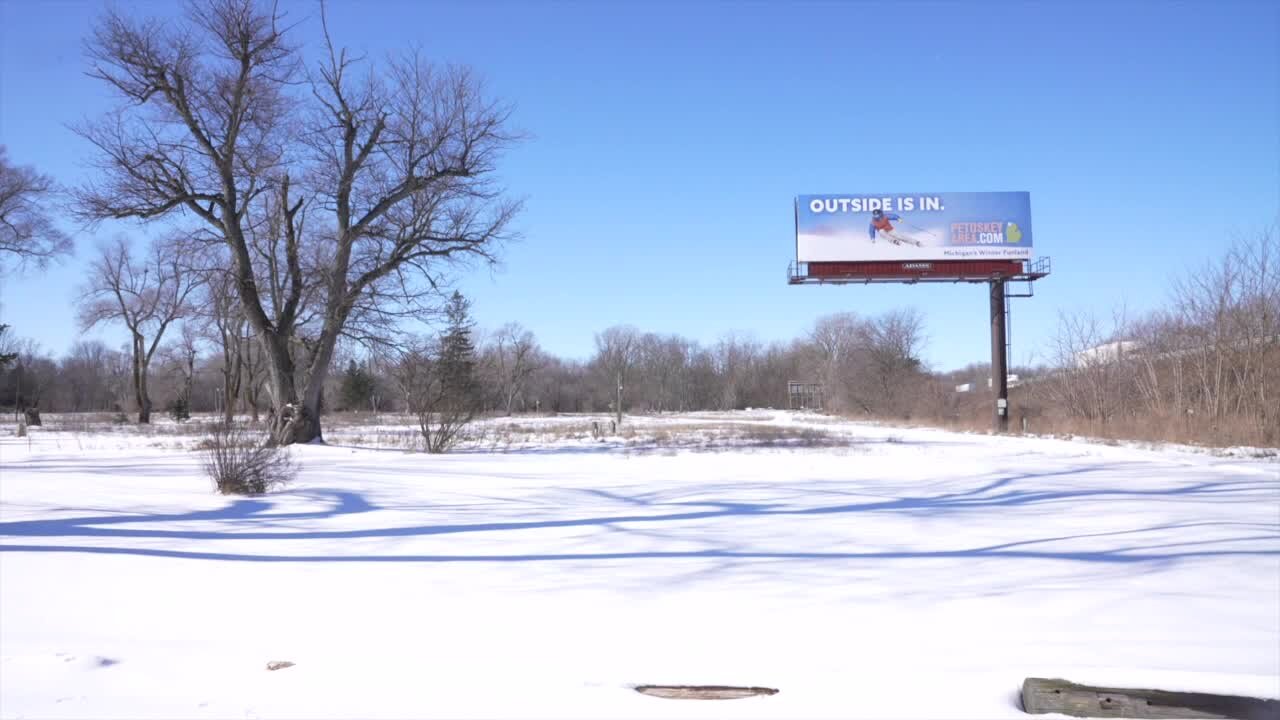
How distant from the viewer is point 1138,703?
3.33 metres

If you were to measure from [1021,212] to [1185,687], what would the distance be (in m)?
37.3

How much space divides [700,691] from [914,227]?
36545 mm

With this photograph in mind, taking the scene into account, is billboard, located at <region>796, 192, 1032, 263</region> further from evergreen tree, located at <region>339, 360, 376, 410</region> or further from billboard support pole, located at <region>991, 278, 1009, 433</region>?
evergreen tree, located at <region>339, 360, 376, 410</region>

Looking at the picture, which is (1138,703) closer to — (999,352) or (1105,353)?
(999,352)

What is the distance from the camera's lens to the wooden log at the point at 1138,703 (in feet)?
10.8

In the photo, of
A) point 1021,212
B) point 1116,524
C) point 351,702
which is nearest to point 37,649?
point 351,702

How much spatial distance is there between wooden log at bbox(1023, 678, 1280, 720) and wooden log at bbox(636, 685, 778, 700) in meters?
1.16

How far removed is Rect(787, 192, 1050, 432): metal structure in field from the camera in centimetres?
3638

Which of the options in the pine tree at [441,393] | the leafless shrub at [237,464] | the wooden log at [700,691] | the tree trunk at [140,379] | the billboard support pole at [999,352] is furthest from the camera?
the tree trunk at [140,379]

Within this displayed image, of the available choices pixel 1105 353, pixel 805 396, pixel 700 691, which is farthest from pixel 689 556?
pixel 805 396

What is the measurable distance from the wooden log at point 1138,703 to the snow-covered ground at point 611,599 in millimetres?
162

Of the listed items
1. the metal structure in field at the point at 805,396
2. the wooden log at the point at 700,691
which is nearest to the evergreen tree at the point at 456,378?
the wooden log at the point at 700,691

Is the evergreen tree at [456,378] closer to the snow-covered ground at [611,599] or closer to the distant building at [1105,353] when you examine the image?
the snow-covered ground at [611,599]

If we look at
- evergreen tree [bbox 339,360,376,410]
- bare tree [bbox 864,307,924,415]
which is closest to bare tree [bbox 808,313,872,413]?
bare tree [bbox 864,307,924,415]
